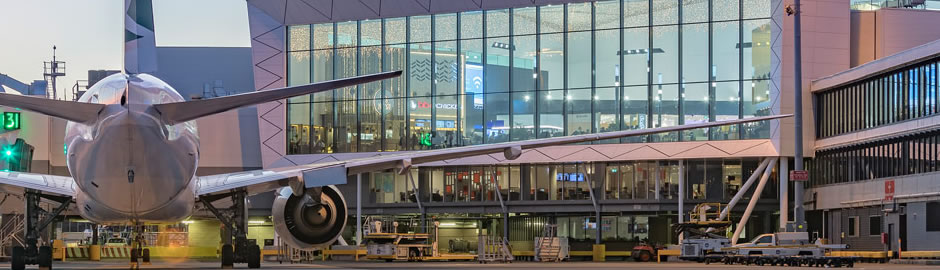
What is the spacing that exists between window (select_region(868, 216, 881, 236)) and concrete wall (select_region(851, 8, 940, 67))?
28.2 feet

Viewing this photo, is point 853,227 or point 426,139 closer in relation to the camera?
point 853,227

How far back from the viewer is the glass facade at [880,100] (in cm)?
4906

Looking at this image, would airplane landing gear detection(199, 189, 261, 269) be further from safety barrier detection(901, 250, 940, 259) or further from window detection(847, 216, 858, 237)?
window detection(847, 216, 858, 237)

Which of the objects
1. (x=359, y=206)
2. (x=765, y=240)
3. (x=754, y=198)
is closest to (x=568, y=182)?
(x=754, y=198)

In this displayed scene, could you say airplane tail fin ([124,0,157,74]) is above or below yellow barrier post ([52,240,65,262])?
above

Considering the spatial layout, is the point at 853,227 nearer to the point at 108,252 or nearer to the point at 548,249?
the point at 548,249

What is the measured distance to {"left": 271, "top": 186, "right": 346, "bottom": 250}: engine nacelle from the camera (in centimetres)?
3055

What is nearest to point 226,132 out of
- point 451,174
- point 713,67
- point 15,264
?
point 451,174

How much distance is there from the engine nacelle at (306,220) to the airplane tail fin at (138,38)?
5755mm

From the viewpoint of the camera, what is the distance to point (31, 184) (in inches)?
1135

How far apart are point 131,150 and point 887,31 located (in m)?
45.0

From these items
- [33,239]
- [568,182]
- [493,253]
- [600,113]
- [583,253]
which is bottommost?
[583,253]

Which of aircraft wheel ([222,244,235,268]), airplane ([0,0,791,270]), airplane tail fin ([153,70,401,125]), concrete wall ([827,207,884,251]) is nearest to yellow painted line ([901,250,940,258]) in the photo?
concrete wall ([827,207,884,251])

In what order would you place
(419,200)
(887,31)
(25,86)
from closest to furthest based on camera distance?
Result: (887,31)
(419,200)
(25,86)
